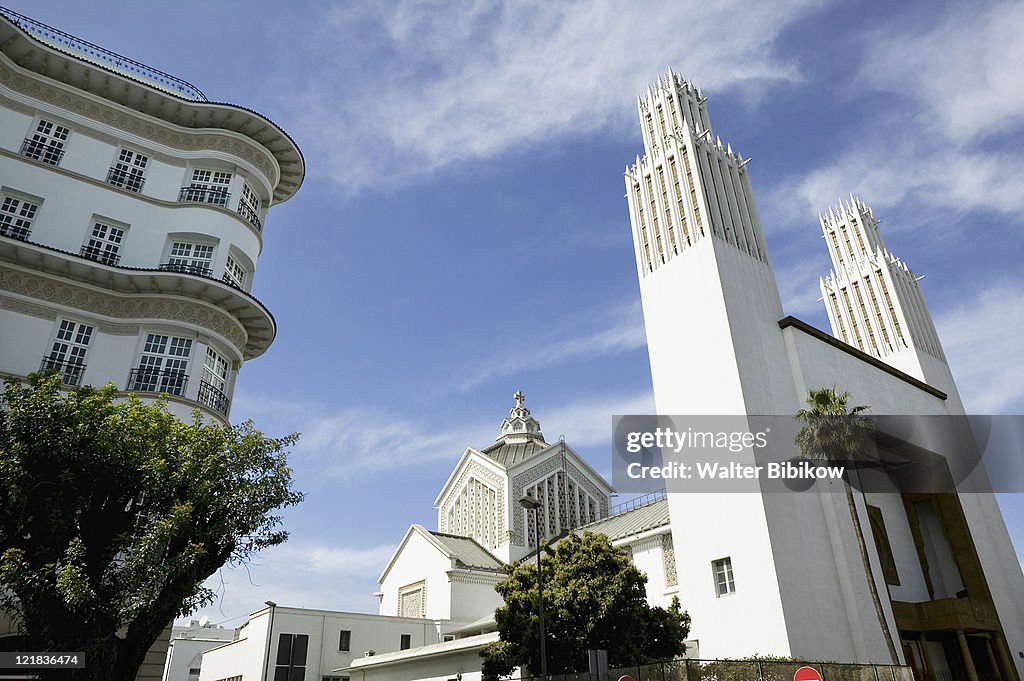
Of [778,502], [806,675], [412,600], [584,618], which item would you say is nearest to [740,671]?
[806,675]

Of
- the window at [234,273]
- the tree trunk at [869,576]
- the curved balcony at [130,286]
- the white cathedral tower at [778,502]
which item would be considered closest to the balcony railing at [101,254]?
the curved balcony at [130,286]

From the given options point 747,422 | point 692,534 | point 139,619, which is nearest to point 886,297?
point 747,422

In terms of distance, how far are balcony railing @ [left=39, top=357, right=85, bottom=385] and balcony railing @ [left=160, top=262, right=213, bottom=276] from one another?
4.76 meters

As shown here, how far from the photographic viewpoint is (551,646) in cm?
2262

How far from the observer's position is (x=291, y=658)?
37625 mm

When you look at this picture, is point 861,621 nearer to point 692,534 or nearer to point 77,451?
point 692,534

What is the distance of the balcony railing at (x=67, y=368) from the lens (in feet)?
79.1

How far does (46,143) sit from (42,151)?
0.56 meters

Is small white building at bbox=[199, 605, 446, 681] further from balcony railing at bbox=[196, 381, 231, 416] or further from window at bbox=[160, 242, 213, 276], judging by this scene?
window at bbox=[160, 242, 213, 276]

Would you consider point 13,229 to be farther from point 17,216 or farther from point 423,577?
point 423,577

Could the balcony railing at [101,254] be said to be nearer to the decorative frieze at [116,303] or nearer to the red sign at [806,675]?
the decorative frieze at [116,303]

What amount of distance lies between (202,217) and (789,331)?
26312mm

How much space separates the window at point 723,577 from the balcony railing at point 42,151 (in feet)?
102

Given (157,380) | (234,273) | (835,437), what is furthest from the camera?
(234,273)
